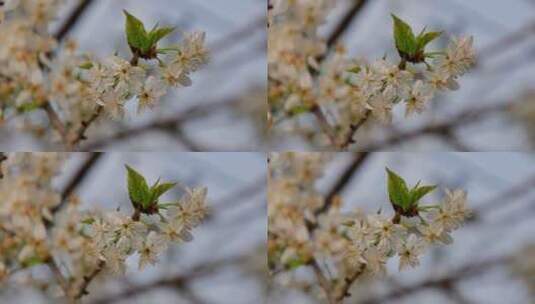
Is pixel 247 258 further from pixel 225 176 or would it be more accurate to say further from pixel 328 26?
pixel 328 26

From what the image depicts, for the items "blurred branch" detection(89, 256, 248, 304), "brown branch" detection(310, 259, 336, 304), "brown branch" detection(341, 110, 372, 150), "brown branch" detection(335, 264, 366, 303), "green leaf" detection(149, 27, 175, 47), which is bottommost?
"brown branch" detection(335, 264, 366, 303)

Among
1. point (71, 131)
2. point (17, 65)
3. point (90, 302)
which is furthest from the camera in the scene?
point (90, 302)

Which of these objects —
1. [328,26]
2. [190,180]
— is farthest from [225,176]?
[328,26]

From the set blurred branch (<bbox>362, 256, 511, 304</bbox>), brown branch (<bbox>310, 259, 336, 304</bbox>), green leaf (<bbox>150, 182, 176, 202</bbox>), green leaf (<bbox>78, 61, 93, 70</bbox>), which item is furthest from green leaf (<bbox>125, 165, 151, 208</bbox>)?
blurred branch (<bbox>362, 256, 511, 304</bbox>)

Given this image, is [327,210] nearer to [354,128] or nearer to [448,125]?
[354,128]

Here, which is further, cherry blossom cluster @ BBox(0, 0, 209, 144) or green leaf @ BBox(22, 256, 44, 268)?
green leaf @ BBox(22, 256, 44, 268)

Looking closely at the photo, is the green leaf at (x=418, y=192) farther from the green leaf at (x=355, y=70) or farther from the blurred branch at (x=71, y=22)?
the blurred branch at (x=71, y=22)

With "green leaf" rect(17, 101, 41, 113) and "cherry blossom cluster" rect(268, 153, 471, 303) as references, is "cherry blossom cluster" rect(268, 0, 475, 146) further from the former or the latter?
"green leaf" rect(17, 101, 41, 113)

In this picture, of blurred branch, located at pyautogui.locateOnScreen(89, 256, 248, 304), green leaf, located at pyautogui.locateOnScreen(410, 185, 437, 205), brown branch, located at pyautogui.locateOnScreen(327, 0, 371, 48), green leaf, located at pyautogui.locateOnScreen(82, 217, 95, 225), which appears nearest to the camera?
green leaf, located at pyautogui.locateOnScreen(410, 185, 437, 205)
